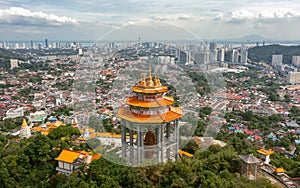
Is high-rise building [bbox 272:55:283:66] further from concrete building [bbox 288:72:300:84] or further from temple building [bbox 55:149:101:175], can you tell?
temple building [bbox 55:149:101:175]

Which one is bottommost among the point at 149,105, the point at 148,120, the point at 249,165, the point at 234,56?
the point at 249,165

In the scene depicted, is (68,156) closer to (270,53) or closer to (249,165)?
(249,165)

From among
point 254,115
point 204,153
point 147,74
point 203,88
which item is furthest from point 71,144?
point 254,115

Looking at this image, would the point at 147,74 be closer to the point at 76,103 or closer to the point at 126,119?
the point at 126,119

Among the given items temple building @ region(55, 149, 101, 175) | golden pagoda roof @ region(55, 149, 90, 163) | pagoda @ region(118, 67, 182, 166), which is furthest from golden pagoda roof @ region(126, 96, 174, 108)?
golden pagoda roof @ region(55, 149, 90, 163)

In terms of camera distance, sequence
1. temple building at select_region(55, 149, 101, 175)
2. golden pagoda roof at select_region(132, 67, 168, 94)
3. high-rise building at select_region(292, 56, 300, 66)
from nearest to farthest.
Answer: golden pagoda roof at select_region(132, 67, 168, 94) < temple building at select_region(55, 149, 101, 175) < high-rise building at select_region(292, 56, 300, 66)

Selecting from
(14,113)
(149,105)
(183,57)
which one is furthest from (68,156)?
(14,113)

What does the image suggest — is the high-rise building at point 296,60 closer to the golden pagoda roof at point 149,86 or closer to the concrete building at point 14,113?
the concrete building at point 14,113

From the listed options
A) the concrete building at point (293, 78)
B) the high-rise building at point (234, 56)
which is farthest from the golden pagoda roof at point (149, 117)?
the high-rise building at point (234, 56)
